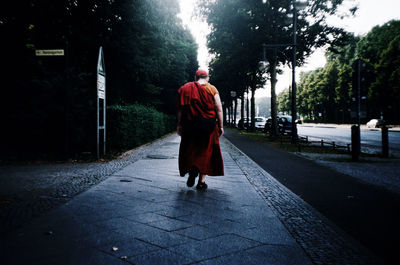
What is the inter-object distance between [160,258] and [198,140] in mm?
2647

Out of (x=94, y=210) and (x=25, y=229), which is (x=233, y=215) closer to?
(x=94, y=210)

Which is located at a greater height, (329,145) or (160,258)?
(329,145)

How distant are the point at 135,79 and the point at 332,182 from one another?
12664mm

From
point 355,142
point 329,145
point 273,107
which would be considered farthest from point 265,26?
point 355,142

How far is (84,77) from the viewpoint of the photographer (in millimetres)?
9625

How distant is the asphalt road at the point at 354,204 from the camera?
3.24 meters

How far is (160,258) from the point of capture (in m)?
2.67

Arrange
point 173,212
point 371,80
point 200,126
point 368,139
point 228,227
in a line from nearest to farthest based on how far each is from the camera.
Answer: point 228,227, point 173,212, point 200,126, point 368,139, point 371,80

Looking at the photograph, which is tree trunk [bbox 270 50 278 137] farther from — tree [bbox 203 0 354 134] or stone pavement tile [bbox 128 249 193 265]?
stone pavement tile [bbox 128 249 193 265]

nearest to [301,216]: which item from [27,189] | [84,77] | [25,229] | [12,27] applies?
[25,229]

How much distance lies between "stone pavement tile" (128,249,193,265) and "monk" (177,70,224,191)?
2.37 m

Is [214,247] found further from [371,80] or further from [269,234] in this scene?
[371,80]

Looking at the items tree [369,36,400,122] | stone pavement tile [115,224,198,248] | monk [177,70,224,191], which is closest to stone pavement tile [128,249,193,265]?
stone pavement tile [115,224,198,248]

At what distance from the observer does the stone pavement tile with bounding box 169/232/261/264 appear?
2758 mm
